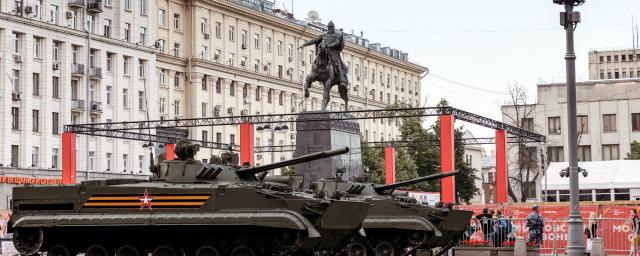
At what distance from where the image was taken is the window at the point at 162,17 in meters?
75.9

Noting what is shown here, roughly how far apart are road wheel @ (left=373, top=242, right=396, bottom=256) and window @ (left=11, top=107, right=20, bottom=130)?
37952mm

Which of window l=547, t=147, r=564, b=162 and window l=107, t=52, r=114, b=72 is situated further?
window l=547, t=147, r=564, b=162

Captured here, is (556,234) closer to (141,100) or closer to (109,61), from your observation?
(109,61)

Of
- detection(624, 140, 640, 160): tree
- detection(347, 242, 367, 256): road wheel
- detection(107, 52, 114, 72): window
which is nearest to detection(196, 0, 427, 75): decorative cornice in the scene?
detection(107, 52, 114, 72): window

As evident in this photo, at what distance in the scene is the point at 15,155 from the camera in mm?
61938

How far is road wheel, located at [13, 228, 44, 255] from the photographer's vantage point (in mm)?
23594

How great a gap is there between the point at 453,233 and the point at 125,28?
147ft

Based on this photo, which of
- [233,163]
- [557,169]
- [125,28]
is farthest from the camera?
[125,28]

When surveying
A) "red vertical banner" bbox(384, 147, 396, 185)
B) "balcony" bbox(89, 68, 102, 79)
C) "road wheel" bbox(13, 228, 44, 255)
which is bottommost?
"road wheel" bbox(13, 228, 44, 255)

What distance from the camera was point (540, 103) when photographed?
80312mm

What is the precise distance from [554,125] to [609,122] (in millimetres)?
3582

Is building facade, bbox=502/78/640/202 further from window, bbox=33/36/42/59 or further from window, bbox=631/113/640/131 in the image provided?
window, bbox=33/36/42/59

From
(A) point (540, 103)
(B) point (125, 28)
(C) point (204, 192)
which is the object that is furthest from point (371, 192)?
(A) point (540, 103)

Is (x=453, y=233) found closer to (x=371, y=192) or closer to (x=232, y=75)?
(x=371, y=192)
